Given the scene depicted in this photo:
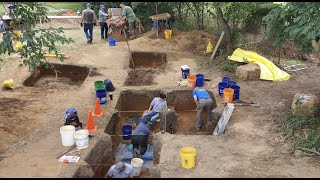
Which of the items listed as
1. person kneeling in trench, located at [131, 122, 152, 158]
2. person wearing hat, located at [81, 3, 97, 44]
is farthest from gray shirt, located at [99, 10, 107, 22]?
person kneeling in trench, located at [131, 122, 152, 158]

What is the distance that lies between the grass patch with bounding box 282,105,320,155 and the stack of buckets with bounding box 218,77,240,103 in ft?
5.29

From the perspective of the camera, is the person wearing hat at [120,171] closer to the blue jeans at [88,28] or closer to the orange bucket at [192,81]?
the orange bucket at [192,81]

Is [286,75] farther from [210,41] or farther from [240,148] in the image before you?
[240,148]

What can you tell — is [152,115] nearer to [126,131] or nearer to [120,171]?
[126,131]

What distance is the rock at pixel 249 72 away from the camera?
1246cm

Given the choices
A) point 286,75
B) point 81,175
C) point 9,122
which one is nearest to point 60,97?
point 9,122

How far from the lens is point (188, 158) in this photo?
24.4 feet

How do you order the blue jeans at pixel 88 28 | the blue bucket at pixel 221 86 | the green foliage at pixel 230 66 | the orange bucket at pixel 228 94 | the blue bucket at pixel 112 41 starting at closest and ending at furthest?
the orange bucket at pixel 228 94 → the blue bucket at pixel 221 86 → the green foliage at pixel 230 66 → the blue jeans at pixel 88 28 → the blue bucket at pixel 112 41

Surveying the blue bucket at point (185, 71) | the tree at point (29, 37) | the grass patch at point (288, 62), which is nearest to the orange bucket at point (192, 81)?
the blue bucket at point (185, 71)

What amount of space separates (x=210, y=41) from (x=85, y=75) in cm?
530

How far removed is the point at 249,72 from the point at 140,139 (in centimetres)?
496

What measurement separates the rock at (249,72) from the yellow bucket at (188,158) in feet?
18.7

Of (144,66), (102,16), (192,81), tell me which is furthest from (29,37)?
(102,16)

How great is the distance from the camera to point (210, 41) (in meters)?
15.8
